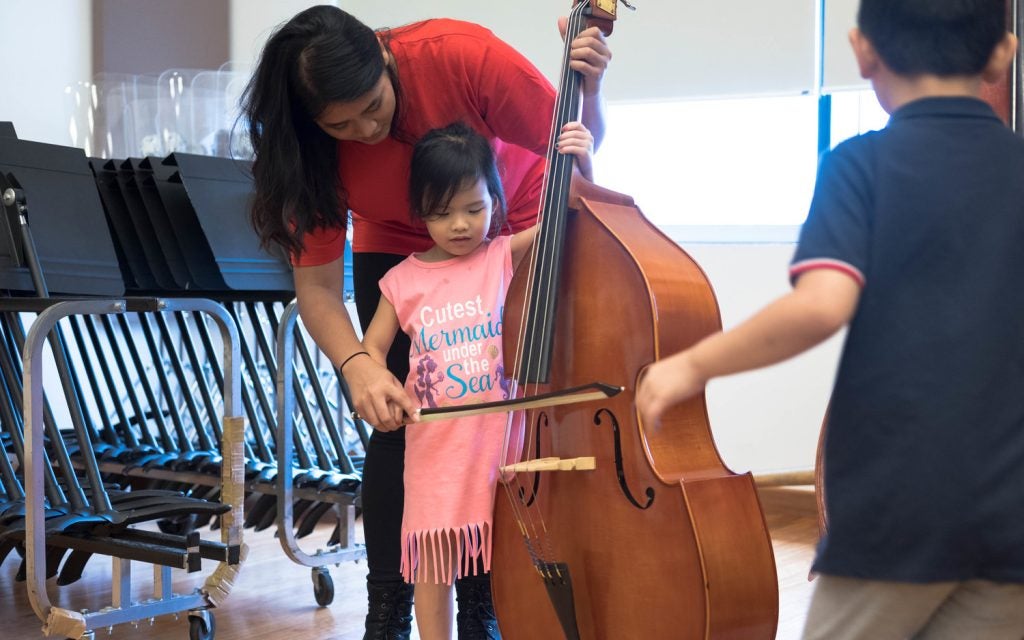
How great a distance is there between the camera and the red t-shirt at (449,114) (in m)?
1.53

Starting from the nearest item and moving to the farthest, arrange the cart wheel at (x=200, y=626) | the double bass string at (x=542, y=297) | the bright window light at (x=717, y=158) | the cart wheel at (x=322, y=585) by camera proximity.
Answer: the double bass string at (x=542, y=297)
the cart wheel at (x=200, y=626)
the cart wheel at (x=322, y=585)
the bright window light at (x=717, y=158)

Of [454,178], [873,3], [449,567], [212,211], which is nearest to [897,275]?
[873,3]

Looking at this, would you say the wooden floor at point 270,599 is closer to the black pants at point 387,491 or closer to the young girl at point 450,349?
the black pants at point 387,491

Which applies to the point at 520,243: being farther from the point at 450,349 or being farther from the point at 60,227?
the point at 60,227

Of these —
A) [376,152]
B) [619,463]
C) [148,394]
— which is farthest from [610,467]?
[148,394]

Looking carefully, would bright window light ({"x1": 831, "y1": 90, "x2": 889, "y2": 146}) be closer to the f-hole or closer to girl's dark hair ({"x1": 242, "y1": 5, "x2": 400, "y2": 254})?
girl's dark hair ({"x1": 242, "y1": 5, "x2": 400, "y2": 254})

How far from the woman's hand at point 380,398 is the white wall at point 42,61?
2802 millimetres

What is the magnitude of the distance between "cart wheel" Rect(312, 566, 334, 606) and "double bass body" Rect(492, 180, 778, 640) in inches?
44.6

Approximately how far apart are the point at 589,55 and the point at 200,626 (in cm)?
139

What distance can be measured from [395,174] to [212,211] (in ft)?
3.71

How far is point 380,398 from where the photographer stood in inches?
55.6

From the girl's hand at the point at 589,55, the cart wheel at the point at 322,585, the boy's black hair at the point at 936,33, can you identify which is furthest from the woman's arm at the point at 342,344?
the cart wheel at the point at 322,585

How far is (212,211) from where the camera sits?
258cm

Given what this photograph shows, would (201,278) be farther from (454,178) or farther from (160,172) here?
(454,178)
